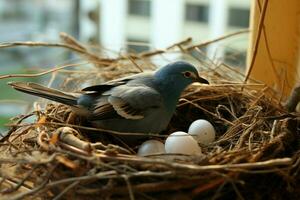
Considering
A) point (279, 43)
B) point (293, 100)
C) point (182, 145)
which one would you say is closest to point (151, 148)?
point (182, 145)

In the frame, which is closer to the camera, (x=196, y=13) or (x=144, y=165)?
(x=144, y=165)

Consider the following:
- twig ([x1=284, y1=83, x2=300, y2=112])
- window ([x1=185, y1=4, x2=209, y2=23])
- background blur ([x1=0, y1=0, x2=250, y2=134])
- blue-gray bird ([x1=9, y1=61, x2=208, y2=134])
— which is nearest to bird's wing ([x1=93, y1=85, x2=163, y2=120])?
blue-gray bird ([x1=9, y1=61, x2=208, y2=134])

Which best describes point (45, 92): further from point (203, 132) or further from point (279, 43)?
point (279, 43)

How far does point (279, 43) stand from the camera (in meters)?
1.22

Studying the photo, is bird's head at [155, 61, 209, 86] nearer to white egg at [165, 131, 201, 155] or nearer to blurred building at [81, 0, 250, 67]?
white egg at [165, 131, 201, 155]

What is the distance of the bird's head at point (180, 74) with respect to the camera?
112cm

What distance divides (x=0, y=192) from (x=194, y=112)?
1.74 ft

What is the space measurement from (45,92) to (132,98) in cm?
17

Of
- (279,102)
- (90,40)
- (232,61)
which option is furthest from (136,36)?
(279,102)

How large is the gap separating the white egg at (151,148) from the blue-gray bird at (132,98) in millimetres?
79

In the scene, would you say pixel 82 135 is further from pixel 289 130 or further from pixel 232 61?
pixel 232 61

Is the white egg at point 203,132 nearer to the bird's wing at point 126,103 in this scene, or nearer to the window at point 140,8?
the bird's wing at point 126,103

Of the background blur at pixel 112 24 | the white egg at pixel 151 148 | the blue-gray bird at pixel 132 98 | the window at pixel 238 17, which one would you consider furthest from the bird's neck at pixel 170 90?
the window at pixel 238 17

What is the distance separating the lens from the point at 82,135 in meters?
1.06
